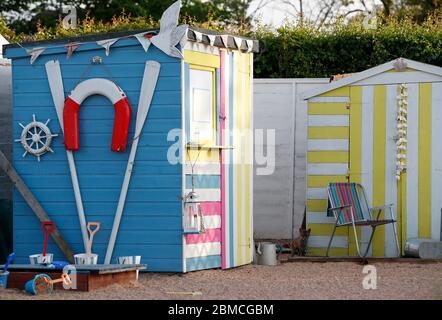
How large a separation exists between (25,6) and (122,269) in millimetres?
23137

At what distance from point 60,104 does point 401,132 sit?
388 cm

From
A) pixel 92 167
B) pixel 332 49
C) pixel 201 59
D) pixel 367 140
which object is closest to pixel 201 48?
pixel 201 59

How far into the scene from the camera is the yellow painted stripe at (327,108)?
12.2 metres

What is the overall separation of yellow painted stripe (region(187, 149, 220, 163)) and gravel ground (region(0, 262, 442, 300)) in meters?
1.14

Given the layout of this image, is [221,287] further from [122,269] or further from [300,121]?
[300,121]

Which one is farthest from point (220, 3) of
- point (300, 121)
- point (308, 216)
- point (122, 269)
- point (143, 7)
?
point (122, 269)

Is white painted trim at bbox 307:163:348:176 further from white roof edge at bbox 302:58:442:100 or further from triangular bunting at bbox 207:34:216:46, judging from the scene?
triangular bunting at bbox 207:34:216:46

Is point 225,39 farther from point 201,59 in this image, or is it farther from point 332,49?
point 332,49

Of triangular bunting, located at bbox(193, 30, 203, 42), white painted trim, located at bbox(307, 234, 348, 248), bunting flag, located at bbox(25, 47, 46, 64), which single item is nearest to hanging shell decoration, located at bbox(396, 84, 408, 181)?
white painted trim, located at bbox(307, 234, 348, 248)

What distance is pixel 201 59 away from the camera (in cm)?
1076

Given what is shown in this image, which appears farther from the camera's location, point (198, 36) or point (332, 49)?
point (332, 49)

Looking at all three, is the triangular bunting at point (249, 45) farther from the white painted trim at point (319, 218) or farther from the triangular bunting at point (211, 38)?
the white painted trim at point (319, 218)

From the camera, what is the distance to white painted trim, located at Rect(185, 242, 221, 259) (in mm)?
10587

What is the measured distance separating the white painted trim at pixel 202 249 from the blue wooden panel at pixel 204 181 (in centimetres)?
59
